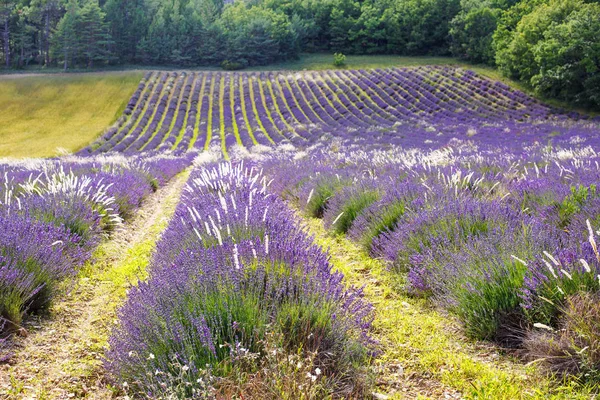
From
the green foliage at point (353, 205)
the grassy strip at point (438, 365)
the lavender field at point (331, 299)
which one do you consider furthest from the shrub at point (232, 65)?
the grassy strip at point (438, 365)

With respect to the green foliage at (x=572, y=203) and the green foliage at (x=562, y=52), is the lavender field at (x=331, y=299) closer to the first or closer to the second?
the green foliage at (x=572, y=203)

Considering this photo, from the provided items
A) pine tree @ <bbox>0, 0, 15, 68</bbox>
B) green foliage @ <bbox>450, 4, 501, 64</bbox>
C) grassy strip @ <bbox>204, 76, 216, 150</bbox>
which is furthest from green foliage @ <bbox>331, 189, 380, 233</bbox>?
pine tree @ <bbox>0, 0, 15, 68</bbox>

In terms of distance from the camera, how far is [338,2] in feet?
252

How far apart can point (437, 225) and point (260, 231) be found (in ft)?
5.93

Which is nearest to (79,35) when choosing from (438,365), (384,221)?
(384,221)

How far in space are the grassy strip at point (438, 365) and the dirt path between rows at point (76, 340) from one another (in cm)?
173

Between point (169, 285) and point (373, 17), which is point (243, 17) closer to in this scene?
point (373, 17)

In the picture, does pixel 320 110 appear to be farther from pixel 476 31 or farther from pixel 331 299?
pixel 331 299

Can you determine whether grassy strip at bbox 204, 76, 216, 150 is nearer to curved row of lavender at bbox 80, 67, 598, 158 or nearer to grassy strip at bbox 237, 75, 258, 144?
curved row of lavender at bbox 80, 67, 598, 158

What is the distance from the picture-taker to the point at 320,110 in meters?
38.8

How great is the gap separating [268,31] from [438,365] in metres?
66.4

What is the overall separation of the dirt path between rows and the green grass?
26186 mm

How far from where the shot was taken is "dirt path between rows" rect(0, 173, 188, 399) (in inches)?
101

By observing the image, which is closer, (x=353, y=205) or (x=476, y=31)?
(x=353, y=205)
